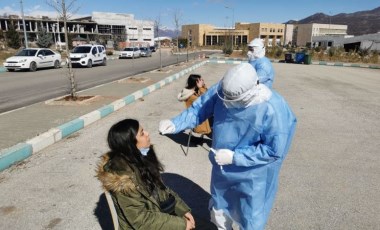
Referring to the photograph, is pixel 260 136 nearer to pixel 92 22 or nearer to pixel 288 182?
pixel 288 182

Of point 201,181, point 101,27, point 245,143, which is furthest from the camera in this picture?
point 101,27

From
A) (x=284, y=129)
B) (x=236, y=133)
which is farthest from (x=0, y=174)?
(x=284, y=129)

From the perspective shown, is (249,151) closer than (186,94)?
Yes

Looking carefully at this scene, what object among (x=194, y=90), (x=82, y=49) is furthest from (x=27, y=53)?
(x=194, y=90)

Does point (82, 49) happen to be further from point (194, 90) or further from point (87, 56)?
point (194, 90)

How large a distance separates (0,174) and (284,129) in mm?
3825

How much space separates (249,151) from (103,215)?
194cm

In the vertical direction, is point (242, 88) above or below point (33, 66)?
above

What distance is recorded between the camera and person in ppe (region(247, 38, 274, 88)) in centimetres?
510

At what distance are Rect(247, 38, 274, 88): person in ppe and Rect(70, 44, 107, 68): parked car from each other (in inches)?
693

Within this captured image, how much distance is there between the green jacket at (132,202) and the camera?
1.95 m

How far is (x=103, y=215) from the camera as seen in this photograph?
10.8 feet

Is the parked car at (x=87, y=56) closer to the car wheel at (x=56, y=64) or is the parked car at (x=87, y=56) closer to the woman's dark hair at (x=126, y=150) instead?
the car wheel at (x=56, y=64)

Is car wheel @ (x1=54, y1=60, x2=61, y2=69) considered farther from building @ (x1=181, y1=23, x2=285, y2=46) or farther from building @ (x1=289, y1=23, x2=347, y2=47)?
building @ (x1=289, y1=23, x2=347, y2=47)
